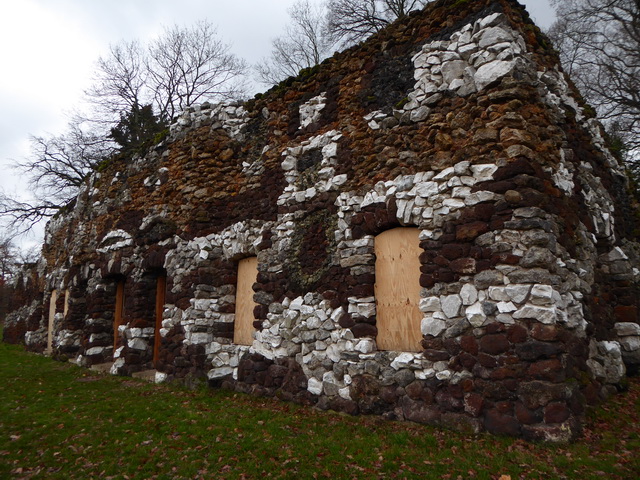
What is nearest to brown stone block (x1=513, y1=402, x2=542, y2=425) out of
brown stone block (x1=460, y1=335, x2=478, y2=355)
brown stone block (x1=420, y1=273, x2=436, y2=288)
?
brown stone block (x1=460, y1=335, x2=478, y2=355)

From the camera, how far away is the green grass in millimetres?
4555

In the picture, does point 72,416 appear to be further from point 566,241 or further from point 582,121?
point 582,121

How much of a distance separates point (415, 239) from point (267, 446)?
11.0ft

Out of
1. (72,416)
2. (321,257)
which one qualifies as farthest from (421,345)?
(72,416)

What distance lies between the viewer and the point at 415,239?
6.45m

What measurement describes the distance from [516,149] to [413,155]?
1.46 meters

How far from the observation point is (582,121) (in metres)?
7.57

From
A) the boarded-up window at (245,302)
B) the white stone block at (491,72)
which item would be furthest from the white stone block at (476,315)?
the boarded-up window at (245,302)

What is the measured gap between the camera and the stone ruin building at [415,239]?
5.39 m

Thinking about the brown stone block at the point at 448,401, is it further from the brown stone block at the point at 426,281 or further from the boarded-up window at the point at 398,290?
the brown stone block at the point at 426,281

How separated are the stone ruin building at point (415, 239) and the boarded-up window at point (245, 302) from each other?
4 cm

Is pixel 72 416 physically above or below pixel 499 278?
below

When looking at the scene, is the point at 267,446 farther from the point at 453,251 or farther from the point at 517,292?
the point at 517,292

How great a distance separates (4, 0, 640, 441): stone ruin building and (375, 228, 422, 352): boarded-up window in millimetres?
24
